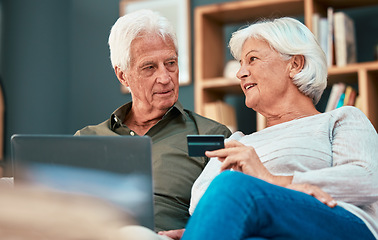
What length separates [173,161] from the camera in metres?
1.69

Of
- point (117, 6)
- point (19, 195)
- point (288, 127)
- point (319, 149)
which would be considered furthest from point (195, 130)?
point (117, 6)

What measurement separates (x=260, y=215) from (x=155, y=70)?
3.18 feet

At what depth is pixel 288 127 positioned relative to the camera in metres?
1.54

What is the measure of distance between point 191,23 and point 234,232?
2566 mm

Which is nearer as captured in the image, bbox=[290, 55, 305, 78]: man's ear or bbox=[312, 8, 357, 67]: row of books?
bbox=[290, 55, 305, 78]: man's ear

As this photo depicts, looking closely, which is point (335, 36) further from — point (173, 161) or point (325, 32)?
point (173, 161)

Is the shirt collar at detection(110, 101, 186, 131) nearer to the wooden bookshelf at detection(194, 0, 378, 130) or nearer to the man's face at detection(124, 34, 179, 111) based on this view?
the man's face at detection(124, 34, 179, 111)

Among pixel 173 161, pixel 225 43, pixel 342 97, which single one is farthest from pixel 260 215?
pixel 225 43

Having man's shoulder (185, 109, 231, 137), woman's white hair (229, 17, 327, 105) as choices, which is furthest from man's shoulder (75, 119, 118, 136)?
woman's white hair (229, 17, 327, 105)

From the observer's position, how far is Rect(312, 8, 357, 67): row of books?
265cm

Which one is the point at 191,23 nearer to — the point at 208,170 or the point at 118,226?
the point at 208,170

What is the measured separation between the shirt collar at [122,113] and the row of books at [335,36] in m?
1.14

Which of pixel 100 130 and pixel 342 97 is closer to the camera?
pixel 100 130

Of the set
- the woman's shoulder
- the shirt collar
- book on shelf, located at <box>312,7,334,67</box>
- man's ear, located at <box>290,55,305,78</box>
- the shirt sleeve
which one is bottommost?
the shirt sleeve
